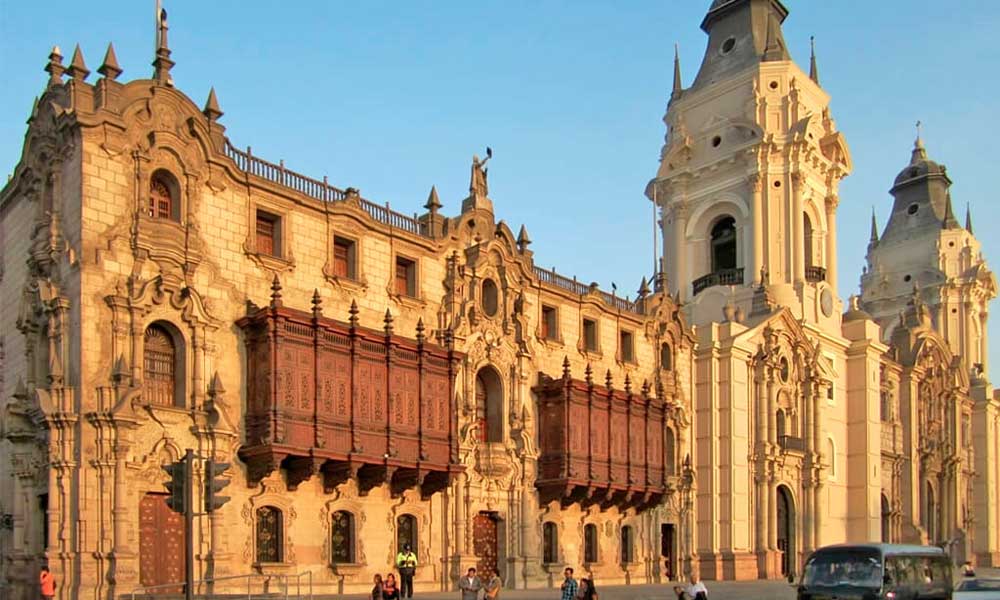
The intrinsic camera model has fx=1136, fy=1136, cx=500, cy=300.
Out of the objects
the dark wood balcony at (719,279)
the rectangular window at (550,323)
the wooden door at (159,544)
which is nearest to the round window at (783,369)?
the dark wood balcony at (719,279)

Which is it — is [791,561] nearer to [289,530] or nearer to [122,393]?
[289,530]

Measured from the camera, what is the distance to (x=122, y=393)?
93.0 feet

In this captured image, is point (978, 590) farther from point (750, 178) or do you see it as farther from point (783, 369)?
point (750, 178)

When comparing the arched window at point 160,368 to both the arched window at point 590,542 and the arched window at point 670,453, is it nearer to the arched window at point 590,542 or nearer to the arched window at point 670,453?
the arched window at point 590,542

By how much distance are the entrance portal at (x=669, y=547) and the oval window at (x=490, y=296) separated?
1331cm

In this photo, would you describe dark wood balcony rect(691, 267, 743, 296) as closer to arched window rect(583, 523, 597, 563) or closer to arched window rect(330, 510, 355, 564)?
arched window rect(583, 523, 597, 563)

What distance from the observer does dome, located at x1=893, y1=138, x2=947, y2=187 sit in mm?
81125

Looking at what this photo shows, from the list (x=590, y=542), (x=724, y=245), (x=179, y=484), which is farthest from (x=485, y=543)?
(x=724, y=245)

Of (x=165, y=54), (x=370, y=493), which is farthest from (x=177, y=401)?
(x=165, y=54)

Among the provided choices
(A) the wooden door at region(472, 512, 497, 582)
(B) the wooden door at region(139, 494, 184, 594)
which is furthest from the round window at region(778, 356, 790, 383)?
(B) the wooden door at region(139, 494, 184, 594)

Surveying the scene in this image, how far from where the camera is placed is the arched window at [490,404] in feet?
130

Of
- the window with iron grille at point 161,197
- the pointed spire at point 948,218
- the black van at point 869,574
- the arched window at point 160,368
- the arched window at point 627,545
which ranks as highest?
the pointed spire at point 948,218

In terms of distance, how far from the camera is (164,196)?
101ft

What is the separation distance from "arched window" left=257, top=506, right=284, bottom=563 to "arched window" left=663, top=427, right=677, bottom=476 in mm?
20392
